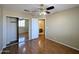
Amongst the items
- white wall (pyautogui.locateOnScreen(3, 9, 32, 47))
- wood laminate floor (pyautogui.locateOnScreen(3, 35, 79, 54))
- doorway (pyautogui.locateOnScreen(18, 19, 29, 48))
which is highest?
white wall (pyautogui.locateOnScreen(3, 9, 32, 47))

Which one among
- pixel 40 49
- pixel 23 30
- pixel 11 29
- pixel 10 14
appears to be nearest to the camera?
pixel 40 49

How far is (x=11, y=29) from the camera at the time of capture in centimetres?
543

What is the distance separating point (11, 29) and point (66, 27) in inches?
125

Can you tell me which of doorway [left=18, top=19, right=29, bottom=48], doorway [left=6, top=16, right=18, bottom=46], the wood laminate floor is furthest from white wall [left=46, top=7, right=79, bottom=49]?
doorway [left=6, top=16, right=18, bottom=46]

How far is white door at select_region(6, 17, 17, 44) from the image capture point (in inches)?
202

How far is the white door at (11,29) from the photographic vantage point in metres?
5.14

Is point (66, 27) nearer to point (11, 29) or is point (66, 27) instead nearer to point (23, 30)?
point (23, 30)

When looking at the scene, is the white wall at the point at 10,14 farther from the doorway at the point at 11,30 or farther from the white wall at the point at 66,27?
the white wall at the point at 66,27

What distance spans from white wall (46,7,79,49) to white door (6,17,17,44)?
2693mm

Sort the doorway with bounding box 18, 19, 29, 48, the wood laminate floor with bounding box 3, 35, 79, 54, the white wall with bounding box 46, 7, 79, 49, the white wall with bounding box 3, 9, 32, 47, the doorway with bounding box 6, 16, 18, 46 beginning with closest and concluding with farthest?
1. the wood laminate floor with bounding box 3, 35, 79, 54
2. the white wall with bounding box 46, 7, 79, 49
3. the white wall with bounding box 3, 9, 32, 47
4. the doorway with bounding box 6, 16, 18, 46
5. the doorway with bounding box 18, 19, 29, 48

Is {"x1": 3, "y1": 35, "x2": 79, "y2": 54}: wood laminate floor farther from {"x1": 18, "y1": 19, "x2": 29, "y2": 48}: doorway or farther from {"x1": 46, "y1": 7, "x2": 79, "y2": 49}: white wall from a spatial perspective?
{"x1": 18, "y1": 19, "x2": 29, "y2": 48}: doorway

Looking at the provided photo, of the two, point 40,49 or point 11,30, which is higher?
point 11,30

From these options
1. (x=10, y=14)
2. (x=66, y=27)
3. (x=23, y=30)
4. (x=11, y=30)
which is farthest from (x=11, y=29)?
(x=66, y=27)
